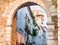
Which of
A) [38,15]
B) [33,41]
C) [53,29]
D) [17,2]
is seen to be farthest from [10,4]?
[38,15]

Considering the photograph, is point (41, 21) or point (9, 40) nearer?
point (9, 40)

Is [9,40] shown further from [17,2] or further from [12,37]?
[17,2]

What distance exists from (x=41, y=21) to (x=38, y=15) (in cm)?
78

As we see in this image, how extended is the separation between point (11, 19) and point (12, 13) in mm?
224

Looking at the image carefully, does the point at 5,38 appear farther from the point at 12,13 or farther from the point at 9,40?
the point at 12,13

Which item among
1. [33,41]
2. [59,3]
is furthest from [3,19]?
[33,41]

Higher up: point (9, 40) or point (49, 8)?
point (49, 8)

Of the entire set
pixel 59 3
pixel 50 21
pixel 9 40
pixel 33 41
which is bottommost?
pixel 33 41

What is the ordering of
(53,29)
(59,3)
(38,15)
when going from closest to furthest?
(59,3) < (53,29) < (38,15)

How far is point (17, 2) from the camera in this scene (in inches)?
278

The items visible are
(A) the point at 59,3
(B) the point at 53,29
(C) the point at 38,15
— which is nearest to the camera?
(A) the point at 59,3

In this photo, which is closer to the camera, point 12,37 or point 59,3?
point 59,3

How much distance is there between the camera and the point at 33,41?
55.4ft

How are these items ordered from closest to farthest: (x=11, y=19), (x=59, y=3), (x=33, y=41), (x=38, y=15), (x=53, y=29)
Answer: (x=59, y=3)
(x=53, y=29)
(x=11, y=19)
(x=33, y=41)
(x=38, y=15)
